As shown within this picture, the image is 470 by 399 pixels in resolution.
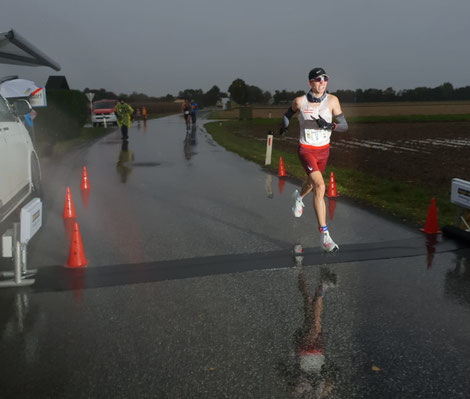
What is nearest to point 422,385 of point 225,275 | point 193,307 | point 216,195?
point 193,307

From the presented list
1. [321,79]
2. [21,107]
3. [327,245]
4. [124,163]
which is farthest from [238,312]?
[124,163]

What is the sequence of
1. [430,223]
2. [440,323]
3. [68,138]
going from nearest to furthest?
[440,323], [430,223], [68,138]

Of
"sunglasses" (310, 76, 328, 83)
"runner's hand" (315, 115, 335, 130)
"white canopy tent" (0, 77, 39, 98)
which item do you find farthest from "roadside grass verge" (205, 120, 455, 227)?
"white canopy tent" (0, 77, 39, 98)

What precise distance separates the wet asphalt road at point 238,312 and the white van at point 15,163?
705mm

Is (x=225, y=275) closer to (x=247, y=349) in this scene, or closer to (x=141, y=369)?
(x=247, y=349)

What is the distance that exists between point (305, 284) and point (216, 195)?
5708 mm

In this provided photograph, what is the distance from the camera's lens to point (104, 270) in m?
5.77

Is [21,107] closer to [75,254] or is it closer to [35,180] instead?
[35,180]

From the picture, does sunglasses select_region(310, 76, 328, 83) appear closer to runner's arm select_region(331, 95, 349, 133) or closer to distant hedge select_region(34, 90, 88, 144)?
runner's arm select_region(331, 95, 349, 133)

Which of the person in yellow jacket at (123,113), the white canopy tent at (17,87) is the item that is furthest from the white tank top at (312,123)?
the person in yellow jacket at (123,113)

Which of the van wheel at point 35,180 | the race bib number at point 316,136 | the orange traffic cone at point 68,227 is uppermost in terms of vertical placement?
the race bib number at point 316,136

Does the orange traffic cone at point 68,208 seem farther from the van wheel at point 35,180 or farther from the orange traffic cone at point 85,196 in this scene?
the orange traffic cone at point 85,196

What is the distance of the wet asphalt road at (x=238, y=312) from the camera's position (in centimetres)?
335

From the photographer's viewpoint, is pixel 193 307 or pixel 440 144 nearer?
pixel 193 307
